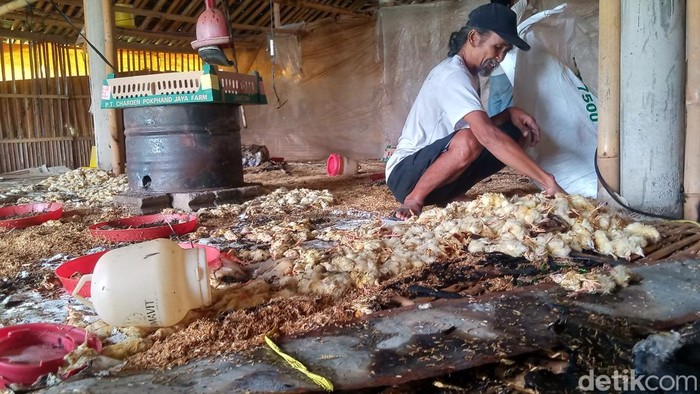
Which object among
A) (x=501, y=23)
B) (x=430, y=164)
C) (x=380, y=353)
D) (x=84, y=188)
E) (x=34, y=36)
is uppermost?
(x=34, y=36)

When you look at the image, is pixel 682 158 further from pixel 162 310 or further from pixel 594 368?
pixel 162 310

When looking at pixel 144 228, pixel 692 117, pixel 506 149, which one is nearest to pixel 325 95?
pixel 144 228

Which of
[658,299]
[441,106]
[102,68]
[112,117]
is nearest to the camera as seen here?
[658,299]

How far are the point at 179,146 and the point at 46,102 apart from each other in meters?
6.03

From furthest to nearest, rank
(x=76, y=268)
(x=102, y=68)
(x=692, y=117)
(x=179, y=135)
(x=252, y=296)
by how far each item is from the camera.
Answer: (x=102, y=68) < (x=179, y=135) < (x=692, y=117) < (x=76, y=268) < (x=252, y=296)

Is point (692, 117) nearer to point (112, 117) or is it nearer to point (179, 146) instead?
point (179, 146)

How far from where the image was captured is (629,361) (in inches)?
45.6

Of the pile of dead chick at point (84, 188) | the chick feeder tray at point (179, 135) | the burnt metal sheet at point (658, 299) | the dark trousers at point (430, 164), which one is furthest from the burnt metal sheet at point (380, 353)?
the pile of dead chick at point (84, 188)

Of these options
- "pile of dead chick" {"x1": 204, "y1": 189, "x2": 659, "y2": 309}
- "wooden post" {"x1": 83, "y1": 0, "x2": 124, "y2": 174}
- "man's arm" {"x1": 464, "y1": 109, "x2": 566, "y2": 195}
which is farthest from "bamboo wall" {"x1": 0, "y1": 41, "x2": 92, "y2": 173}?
"man's arm" {"x1": 464, "y1": 109, "x2": 566, "y2": 195}

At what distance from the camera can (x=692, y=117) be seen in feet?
7.90

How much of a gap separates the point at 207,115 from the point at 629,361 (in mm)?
3052

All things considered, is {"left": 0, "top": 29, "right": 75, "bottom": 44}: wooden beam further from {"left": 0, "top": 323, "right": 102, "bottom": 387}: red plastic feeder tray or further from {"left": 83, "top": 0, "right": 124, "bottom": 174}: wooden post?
{"left": 0, "top": 323, "right": 102, "bottom": 387}: red plastic feeder tray

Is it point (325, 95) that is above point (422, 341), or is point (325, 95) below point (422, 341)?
above

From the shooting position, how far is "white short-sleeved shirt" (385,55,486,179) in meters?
2.59
